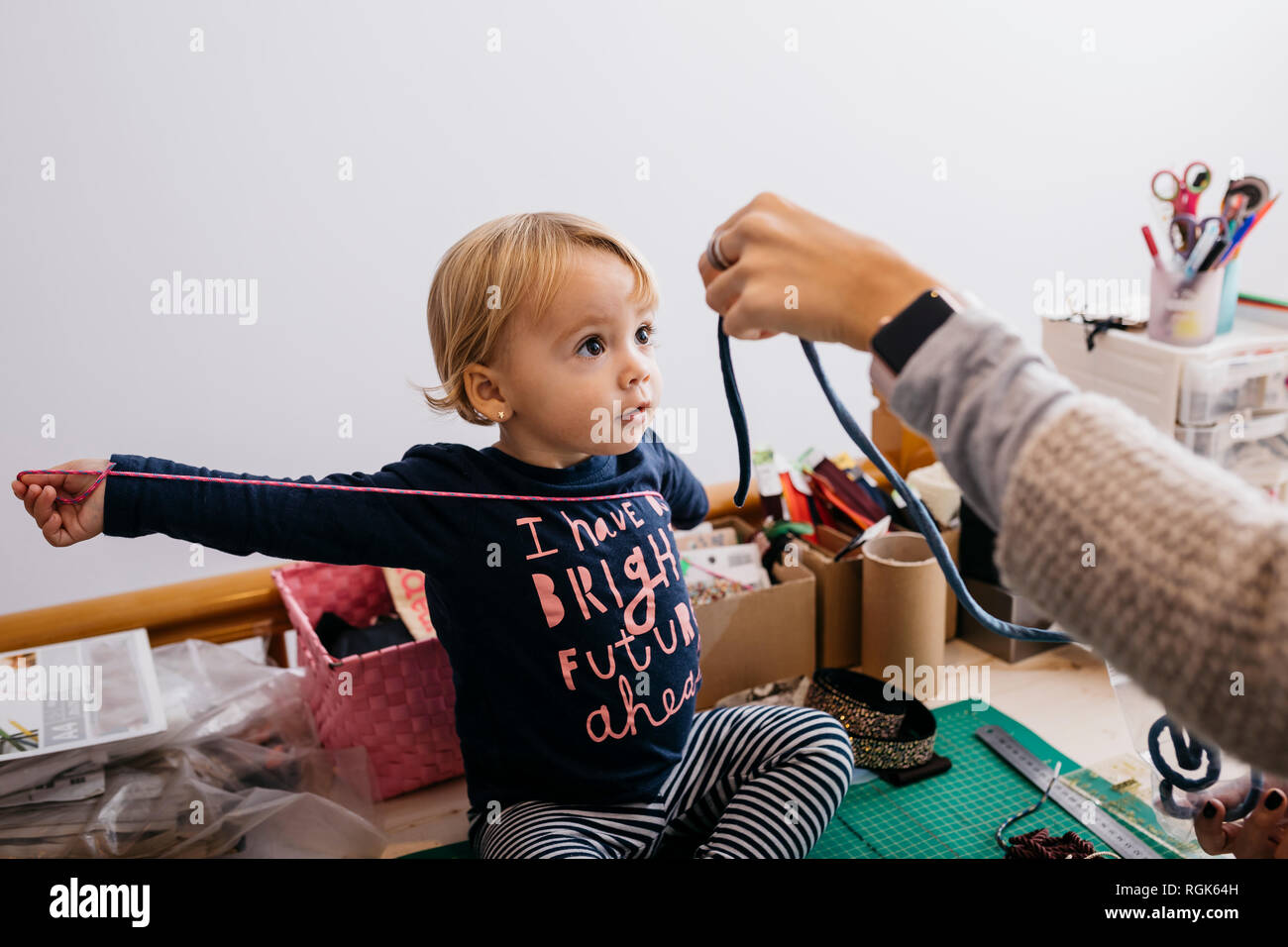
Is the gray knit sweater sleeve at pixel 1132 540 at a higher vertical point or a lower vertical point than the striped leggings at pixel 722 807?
higher

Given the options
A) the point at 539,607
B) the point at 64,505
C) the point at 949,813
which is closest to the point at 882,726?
the point at 949,813

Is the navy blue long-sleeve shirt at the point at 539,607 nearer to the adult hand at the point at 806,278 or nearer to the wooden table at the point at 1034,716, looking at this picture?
the wooden table at the point at 1034,716

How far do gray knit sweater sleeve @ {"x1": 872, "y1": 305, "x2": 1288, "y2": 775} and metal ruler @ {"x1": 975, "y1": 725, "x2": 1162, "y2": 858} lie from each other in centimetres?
53

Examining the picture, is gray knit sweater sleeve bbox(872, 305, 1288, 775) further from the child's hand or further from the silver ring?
the child's hand

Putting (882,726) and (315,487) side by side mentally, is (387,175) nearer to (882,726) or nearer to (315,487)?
(315,487)

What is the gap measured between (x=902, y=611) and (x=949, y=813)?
216 mm

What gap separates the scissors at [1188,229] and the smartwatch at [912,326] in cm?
74

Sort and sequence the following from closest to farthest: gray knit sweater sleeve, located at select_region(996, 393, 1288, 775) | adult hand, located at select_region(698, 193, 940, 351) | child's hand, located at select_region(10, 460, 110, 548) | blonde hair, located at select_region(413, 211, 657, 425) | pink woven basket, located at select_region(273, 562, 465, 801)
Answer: gray knit sweater sleeve, located at select_region(996, 393, 1288, 775), adult hand, located at select_region(698, 193, 940, 351), child's hand, located at select_region(10, 460, 110, 548), blonde hair, located at select_region(413, 211, 657, 425), pink woven basket, located at select_region(273, 562, 465, 801)

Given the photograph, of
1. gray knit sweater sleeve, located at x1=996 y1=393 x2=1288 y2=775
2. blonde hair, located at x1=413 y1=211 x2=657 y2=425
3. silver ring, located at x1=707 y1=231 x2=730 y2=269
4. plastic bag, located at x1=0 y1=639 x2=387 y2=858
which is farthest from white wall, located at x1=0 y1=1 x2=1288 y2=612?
gray knit sweater sleeve, located at x1=996 y1=393 x2=1288 y2=775

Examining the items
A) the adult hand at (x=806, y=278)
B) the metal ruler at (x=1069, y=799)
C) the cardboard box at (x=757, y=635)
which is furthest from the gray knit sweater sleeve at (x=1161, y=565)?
the cardboard box at (x=757, y=635)

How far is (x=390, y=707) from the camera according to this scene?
3.09ft

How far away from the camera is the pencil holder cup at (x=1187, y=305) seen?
3.46 feet

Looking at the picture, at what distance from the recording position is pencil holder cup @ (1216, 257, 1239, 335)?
1088 millimetres
